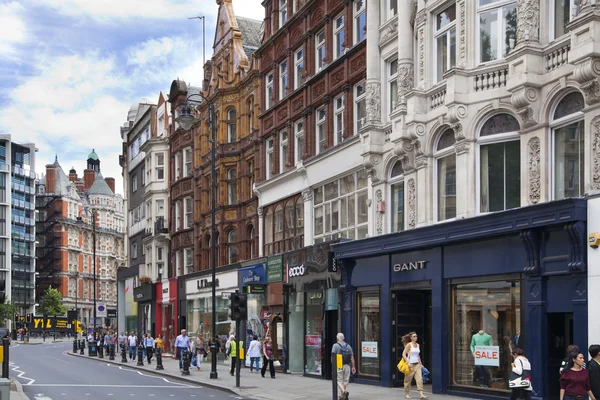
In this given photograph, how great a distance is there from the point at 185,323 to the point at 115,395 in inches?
1069

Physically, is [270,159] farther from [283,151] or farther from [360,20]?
[360,20]

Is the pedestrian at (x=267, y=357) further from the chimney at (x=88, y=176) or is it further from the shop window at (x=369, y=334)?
the chimney at (x=88, y=176)

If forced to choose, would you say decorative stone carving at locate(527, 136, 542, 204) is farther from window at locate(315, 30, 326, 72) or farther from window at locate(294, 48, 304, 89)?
window at locate(294, 48, 304, 89)

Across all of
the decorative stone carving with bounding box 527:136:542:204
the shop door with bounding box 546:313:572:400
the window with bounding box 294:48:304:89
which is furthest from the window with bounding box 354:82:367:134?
the shop door with bounding box 546:313:572:400

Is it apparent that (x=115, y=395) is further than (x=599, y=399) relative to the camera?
Yes

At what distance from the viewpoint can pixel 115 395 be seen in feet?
79.1

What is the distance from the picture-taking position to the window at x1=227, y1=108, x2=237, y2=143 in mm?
45188

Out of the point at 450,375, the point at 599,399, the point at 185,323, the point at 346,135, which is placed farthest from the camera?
the point at 185,323

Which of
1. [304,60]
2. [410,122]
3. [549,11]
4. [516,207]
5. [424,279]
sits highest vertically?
[304,60]

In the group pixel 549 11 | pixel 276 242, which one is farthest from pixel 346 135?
pixel 549 11

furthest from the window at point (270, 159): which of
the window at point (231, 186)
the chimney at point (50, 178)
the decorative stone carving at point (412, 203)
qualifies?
the chimney at point (50, 178)

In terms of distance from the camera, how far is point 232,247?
44750mm

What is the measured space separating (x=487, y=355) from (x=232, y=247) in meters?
24.6

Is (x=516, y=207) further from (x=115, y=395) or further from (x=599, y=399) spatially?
(x=115, y=395)
